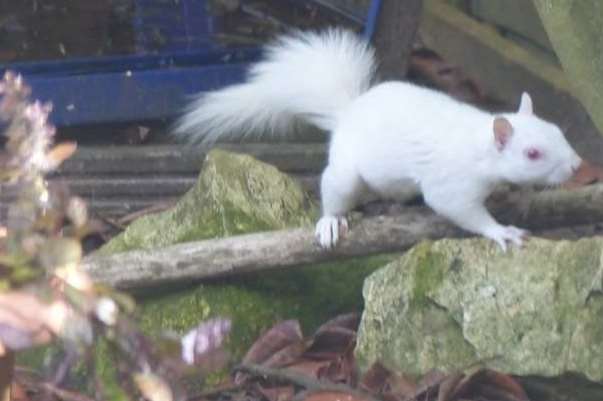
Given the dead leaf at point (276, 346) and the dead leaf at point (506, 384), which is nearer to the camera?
the dead leaf at point (506, 384)

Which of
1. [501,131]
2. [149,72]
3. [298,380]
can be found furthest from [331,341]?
[149,72]

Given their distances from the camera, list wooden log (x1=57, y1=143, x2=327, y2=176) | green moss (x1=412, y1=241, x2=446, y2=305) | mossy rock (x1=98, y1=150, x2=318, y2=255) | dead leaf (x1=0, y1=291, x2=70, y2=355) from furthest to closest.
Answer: wooden log (x1=57, y1=143, x2=327, y2=176) → mossy rock (x1=98, y1=150, x2=318, y2=255) → green moss (x1=412, y1=241, x2=446, y2=305) → dead leaf (x1=0, y1=291, x2=70, y2=355)

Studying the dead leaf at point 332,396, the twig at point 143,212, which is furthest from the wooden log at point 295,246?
the twig at point 143,212

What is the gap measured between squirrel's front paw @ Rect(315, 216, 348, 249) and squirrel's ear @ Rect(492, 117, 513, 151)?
460 millimetres

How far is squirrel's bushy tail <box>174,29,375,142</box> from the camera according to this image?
429 cm

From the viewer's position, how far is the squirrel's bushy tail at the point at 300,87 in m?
4.29

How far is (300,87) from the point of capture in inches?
169

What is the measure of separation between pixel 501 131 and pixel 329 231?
504mm

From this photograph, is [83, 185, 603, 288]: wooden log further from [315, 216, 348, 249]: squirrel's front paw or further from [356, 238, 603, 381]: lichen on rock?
[356, 238, 603, 381]: lichen on rock

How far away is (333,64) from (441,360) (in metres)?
1.08

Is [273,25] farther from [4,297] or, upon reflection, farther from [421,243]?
[4,297]

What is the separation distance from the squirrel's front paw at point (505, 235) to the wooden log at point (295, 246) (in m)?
0.23

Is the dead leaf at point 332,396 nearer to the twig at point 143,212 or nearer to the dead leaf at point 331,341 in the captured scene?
the dead leaf at point 331,341

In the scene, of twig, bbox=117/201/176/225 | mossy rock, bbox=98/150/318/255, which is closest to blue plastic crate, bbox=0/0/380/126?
twig, bbox=117/201/176/225
